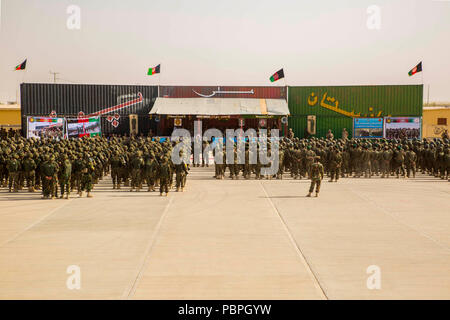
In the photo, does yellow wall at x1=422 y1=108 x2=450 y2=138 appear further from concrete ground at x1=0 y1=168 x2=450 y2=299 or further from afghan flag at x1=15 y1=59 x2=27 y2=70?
afghan flag at x1=15 y1=59 x2=27 y2=70

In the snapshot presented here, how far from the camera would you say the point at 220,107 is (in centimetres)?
4075

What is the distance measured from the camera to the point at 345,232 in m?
13.2

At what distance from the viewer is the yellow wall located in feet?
185

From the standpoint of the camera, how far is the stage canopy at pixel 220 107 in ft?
130

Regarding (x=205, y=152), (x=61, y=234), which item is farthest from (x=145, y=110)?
(x=61, y=234)

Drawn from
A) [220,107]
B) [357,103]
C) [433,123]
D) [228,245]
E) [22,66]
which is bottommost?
[228,245]

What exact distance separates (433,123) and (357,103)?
20.0 m

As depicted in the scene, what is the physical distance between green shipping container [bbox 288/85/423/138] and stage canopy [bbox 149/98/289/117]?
3.05m

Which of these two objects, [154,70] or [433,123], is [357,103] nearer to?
[154,70]

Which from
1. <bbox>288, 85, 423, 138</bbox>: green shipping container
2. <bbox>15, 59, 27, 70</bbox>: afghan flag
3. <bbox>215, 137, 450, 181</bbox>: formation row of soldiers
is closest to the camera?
<bbox>215, 137, 450, 181</bbox>: formation row of soldiers

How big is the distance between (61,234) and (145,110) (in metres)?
29.2

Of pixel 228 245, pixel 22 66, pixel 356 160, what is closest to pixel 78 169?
pixel 228 245

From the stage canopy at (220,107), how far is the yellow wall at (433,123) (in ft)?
74.1

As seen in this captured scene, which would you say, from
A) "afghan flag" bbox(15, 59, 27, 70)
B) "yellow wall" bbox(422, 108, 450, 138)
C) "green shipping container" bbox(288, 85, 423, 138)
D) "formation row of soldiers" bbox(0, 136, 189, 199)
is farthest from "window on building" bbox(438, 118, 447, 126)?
"formation row of soldiers" bbox(0, 136, 189, 199)
